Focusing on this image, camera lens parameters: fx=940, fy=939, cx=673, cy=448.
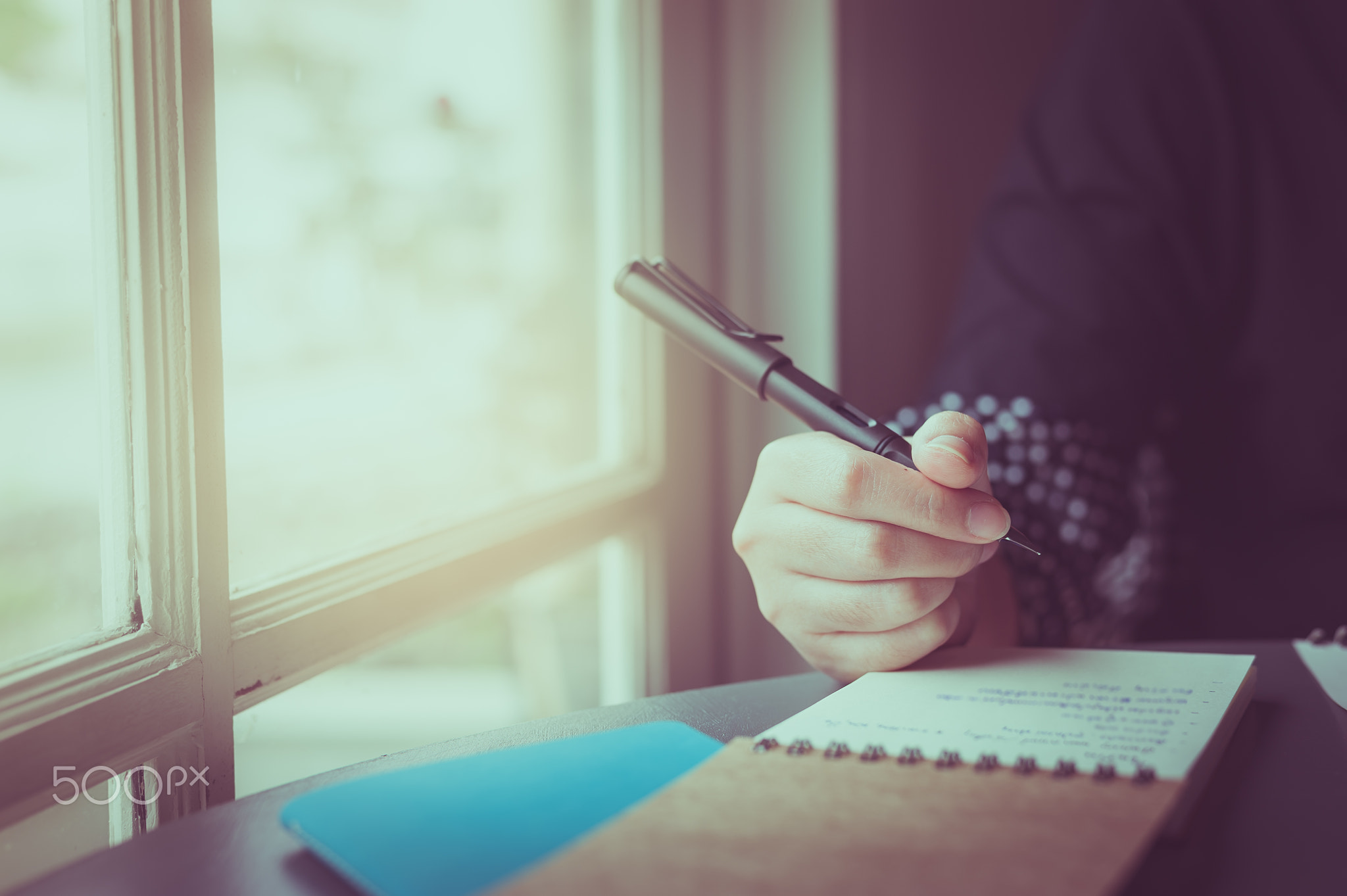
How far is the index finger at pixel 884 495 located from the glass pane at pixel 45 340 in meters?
0.28

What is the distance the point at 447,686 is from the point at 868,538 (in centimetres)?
39

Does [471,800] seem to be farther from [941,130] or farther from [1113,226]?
[941,130]

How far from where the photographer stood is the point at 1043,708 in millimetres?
329

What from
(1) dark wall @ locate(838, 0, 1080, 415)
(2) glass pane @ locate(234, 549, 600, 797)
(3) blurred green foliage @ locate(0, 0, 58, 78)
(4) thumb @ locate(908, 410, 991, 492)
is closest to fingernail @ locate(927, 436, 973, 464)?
(4) thumb @ locate(908, 410, 991, 492)

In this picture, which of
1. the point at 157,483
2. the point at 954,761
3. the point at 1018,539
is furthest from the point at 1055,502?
the point at 157,483

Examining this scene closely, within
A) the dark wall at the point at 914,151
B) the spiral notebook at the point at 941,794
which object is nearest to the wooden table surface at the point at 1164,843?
the spiral notebook at the point at 941,794

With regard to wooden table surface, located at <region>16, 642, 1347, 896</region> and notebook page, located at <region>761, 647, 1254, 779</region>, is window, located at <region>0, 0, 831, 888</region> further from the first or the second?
notebook page, located at <region>761, 647, 1254, 779</region>

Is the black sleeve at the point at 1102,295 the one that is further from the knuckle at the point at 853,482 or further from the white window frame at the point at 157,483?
the white window frame at the point at 157,483

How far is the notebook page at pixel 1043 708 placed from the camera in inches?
11.4

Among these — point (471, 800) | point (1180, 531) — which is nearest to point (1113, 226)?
point (1180, 531)

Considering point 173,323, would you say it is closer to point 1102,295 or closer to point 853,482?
point 853,482

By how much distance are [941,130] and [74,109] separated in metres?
0.94

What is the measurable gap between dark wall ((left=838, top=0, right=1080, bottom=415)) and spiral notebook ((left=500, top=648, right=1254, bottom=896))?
1.82ft

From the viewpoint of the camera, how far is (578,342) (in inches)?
30.3
